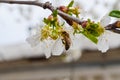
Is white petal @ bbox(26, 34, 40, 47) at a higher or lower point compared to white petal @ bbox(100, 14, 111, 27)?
lower

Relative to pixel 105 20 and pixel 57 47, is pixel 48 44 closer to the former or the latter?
pixel 57 47

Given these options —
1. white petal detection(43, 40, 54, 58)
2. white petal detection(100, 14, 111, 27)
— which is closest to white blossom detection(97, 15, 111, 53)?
white petal detection(100, 14, 111, 27)

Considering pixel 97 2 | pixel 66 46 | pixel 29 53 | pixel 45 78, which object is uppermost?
pixel 66 46

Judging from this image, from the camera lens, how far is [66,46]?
2.41 feet

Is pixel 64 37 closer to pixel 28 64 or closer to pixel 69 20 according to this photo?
pixel 69 20

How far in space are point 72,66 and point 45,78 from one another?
416mm

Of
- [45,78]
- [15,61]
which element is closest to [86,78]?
[45,78]

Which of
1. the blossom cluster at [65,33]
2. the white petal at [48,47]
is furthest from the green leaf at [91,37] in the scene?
the white petal at [48,47]

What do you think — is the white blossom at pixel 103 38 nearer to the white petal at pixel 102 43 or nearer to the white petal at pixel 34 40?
the white petal at pixel 102 43

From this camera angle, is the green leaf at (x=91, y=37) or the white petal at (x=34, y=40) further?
the white petal at (x=34, y=40)

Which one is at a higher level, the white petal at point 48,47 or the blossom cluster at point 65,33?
the blossom cluster at point 65,33

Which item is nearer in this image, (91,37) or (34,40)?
(91,37)

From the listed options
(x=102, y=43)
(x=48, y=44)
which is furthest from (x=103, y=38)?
(x=48, y=44)

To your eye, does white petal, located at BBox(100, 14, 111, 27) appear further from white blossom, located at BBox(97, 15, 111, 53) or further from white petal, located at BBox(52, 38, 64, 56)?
white petal, located at BBox(52, 38, 64, 56)
